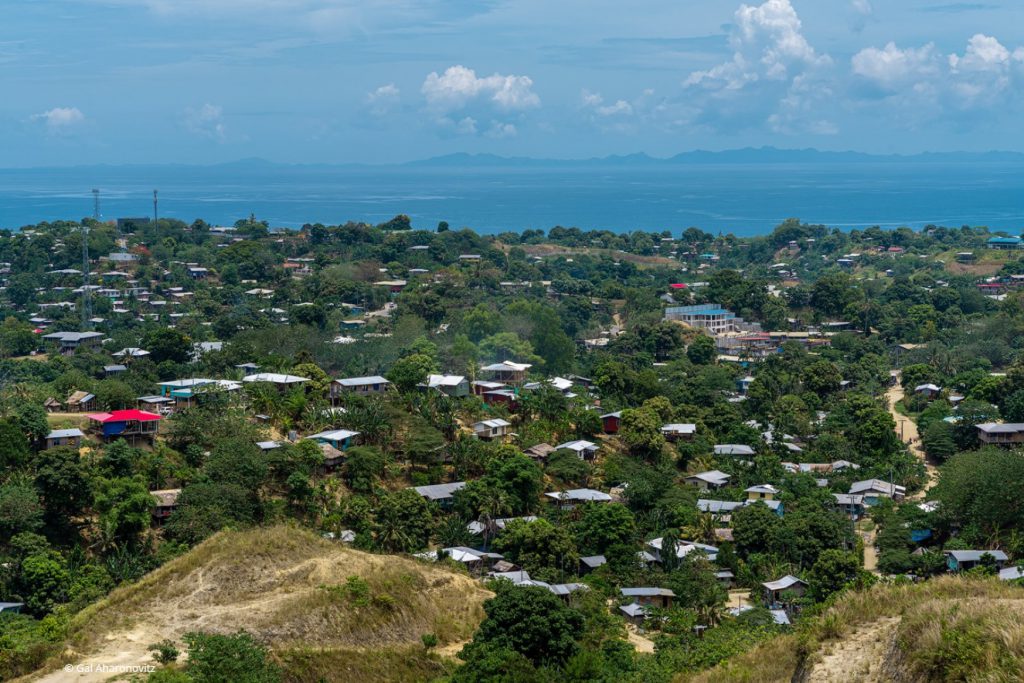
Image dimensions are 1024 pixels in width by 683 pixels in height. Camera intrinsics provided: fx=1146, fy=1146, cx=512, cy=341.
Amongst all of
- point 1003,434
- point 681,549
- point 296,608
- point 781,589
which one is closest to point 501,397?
point 681,549

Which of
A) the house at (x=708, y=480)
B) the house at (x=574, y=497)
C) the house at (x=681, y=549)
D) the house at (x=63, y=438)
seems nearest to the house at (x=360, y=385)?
the house at (x=574, y=497)

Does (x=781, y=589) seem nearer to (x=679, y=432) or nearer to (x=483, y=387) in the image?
(x=679, y=432)

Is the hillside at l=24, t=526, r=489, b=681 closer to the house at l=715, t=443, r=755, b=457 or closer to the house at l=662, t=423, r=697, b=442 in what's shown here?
the house at l=715, t=443, r=755, b=457

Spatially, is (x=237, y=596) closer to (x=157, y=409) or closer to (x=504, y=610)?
(x=504, y=610)

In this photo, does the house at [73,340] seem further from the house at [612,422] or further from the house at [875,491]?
the house at [875,491]

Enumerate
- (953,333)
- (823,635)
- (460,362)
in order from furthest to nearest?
(953,333)
(460,362)
(823,635)

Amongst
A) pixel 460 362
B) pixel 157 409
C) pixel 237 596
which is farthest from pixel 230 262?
pixel 237 596
